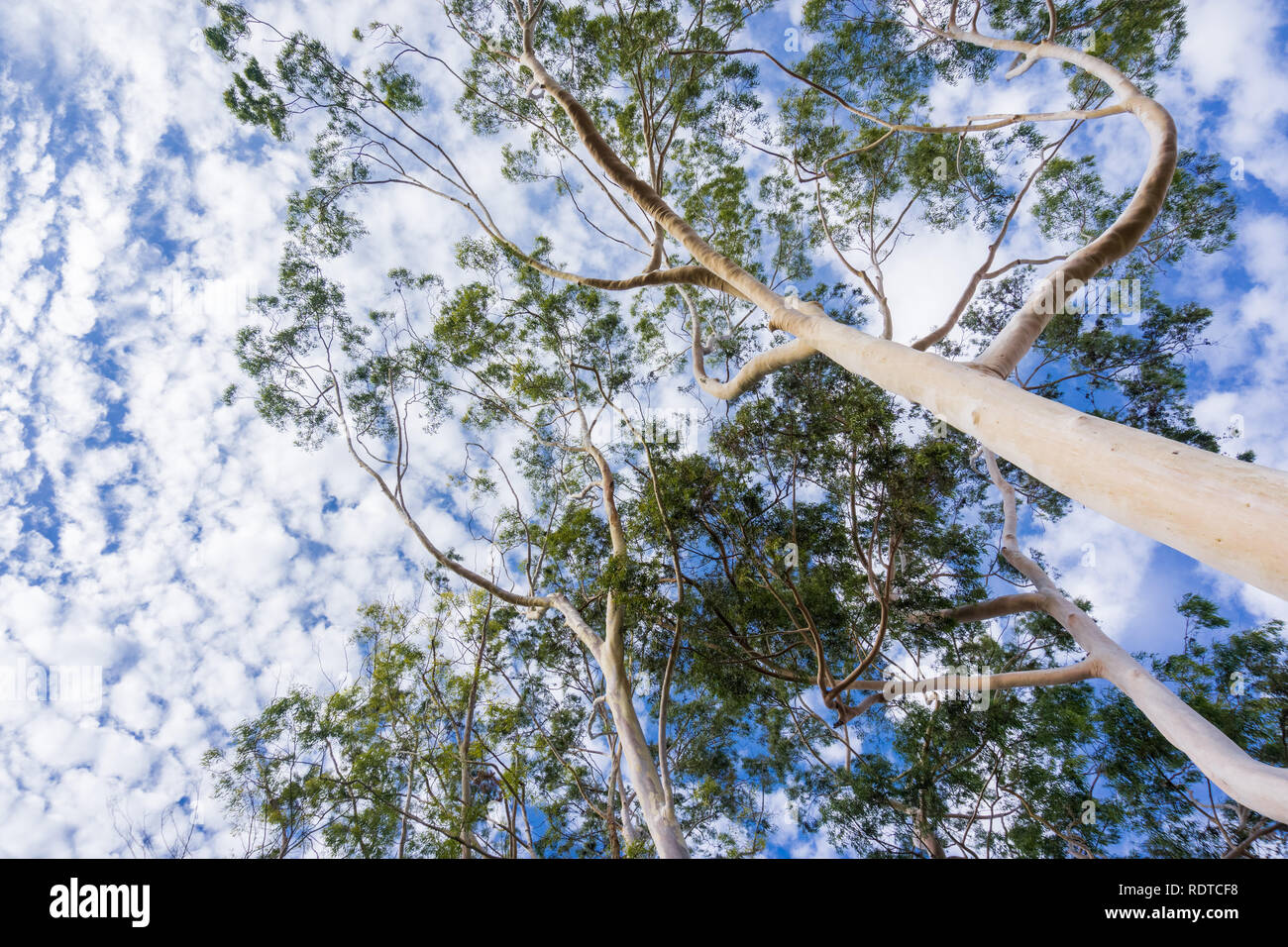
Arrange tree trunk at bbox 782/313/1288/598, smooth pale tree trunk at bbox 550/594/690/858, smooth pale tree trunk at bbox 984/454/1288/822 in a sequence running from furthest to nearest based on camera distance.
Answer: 1. smooth pale tree trunk at bbox 550/594/690/858
2. smooth pale tree trunk at bbox 984/454/1288/822
3. tree trunk at bbox 782/313/1288/598

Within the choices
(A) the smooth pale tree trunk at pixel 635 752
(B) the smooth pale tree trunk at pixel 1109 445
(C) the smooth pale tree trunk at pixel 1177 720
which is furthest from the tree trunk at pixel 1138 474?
(A) the smooth pale tree trunk at pixel 635 752

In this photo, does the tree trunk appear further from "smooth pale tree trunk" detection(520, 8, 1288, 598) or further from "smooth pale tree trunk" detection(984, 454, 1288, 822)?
"smooth pale tree trunk" detection(984, 454, 1288, 822)

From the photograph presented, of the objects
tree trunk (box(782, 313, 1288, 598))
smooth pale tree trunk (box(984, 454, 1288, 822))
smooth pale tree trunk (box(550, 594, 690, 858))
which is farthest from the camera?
smooth pale tree trunk (box(550, 594, 690, 858))

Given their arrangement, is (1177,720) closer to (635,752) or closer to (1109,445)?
(1109,445)

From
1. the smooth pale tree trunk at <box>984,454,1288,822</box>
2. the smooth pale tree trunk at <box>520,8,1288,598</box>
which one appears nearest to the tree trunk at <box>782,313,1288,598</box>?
the smooth pale tree trunk at <box>520,8,1288,598</box>

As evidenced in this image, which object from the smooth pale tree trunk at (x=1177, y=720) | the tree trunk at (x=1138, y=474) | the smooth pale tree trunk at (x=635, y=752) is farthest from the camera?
the smooth pale tree trunk at (x=635, y=752)

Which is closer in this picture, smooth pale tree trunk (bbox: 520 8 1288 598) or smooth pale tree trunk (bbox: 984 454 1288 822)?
smooth pale tree trunk (bbox: 520 8 1288 598)

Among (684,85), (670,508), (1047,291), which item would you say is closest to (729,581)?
(670,508)

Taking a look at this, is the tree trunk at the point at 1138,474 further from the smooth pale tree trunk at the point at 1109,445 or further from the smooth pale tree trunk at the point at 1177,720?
the smooth pale tree trunk at the point at 1177,720

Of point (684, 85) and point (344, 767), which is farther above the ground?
point (684, 85)

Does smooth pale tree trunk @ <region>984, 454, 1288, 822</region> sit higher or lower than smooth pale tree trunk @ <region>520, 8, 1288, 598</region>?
lower

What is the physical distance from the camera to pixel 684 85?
7.83 m
